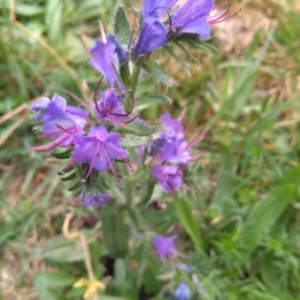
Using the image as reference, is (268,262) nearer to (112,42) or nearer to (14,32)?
(112,42)

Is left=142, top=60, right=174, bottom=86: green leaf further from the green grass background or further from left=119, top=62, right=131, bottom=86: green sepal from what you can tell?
the green grass background

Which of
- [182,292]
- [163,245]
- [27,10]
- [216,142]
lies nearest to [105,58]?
[163,245]

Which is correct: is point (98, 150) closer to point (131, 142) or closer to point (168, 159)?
point (131, 142)

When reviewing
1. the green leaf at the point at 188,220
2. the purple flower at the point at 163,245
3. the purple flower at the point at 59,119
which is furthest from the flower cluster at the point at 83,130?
the green leaf at the point at 188,220

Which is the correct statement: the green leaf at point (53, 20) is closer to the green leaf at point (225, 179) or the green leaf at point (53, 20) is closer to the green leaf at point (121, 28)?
the green leaf at point (225, 179)

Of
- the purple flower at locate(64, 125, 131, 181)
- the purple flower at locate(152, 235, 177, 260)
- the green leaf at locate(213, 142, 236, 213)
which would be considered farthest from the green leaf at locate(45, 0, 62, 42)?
the purple flower at locate(64, 125, 131, 181)

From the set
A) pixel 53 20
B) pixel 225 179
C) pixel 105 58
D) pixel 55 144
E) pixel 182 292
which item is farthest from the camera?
pixel 53 20
